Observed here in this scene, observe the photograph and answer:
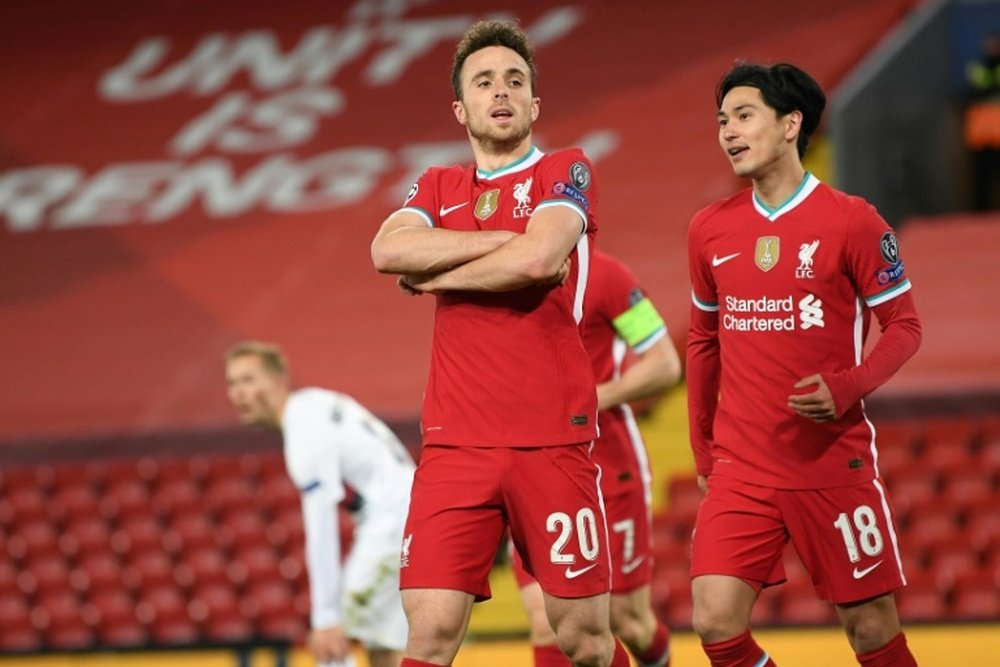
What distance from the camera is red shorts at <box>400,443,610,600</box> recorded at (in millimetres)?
4074

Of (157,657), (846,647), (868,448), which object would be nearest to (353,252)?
(157,657)

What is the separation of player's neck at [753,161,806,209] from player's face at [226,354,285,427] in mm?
2111

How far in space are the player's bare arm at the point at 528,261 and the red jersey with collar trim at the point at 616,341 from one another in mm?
1412

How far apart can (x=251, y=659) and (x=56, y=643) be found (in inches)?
133

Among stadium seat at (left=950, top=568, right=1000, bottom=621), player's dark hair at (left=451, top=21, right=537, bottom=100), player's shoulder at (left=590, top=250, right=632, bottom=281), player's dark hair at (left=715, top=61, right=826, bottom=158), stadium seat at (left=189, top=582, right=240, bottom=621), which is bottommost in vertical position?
stadium seat at (left=950, top=568, right=1000, bottom=621)

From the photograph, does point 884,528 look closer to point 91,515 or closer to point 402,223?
point 402,223

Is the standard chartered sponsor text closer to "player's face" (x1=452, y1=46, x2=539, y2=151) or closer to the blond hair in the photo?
"player's face" (x1=452, y1=46, x2=539, y2=151)

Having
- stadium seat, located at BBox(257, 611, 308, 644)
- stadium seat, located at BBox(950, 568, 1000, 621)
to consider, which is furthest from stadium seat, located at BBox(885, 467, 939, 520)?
stadium seat, located at BBox(257, 611, 308, 644)

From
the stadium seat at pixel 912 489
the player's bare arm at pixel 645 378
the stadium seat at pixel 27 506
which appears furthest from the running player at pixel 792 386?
the stadium seat at pixel 27 506

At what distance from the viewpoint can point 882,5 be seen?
1405 cm

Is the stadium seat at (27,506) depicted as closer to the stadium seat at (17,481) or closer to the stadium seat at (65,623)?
the stadium seat at (17,481)

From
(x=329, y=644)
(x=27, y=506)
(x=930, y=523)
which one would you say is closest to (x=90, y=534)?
(x=27, y=506)

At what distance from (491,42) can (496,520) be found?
1.26 metres

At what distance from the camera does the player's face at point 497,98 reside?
4172mm
